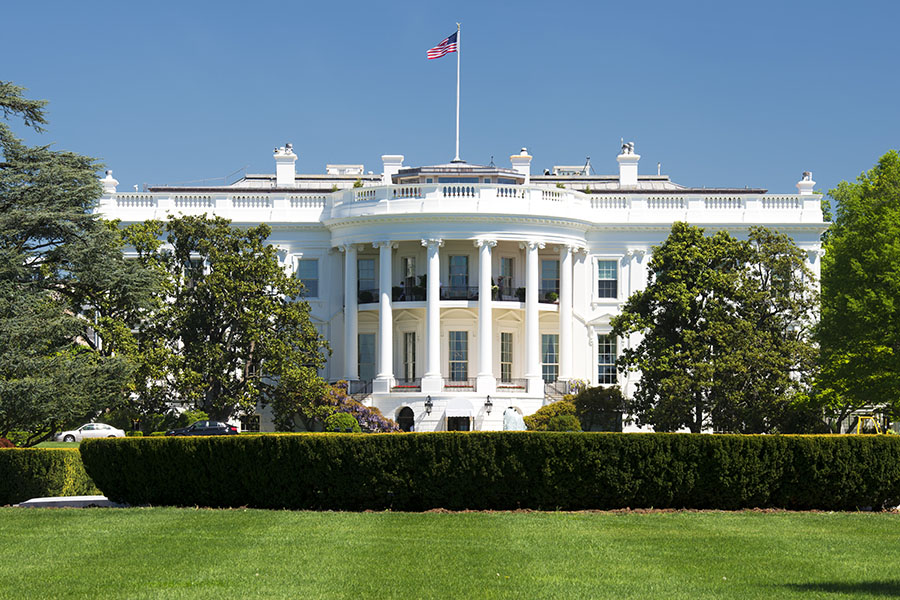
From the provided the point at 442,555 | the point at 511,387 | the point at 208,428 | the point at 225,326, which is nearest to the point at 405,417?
the point at 511,387

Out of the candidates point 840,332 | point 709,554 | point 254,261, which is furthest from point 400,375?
point 709,554

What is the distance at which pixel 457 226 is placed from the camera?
194 ft

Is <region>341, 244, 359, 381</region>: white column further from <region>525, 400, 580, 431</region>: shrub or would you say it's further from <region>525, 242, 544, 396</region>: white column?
<region>525, 400, 580, 431</region>: shrub

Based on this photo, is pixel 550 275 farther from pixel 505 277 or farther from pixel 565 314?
pixel 565 314

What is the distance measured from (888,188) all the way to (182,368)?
88.2ft

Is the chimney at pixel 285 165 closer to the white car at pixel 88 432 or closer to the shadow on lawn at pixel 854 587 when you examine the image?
the white car at pixel 88 432

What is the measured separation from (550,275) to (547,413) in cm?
928

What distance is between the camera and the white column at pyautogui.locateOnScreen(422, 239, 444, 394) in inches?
2280

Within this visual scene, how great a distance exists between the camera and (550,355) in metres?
61.8

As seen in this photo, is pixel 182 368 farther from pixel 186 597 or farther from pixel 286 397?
pixel 186 597

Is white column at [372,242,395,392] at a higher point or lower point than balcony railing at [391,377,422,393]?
higher

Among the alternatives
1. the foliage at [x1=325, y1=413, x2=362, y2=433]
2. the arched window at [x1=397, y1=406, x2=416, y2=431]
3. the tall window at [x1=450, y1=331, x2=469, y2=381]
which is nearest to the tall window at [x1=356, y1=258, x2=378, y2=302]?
the tall window at [x1=450, y1=331, x2=469, y2=381]

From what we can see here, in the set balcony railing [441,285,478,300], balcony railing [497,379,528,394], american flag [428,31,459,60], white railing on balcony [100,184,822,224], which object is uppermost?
american flag [428,31,459,60]

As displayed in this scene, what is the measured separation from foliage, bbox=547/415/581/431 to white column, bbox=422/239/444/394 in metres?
6.33
